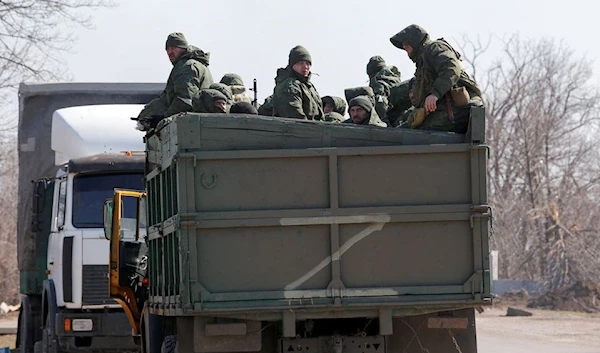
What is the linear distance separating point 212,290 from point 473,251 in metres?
1.85

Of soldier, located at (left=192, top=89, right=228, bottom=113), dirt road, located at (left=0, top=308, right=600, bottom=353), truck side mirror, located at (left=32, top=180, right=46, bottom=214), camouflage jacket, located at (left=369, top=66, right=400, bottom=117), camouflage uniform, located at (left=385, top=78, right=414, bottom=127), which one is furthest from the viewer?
dirt road, located at (left=0, top=308, right=600, bottom=353)

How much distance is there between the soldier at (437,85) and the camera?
32.5 ft

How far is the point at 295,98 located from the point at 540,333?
12123 millimetres

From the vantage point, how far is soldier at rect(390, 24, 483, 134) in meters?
9.91

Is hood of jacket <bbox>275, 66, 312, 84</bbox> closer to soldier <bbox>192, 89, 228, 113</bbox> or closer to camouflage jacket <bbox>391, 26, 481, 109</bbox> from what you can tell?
soldier <bbox>192, 89, 228, 113</bbox>

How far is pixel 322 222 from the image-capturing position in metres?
9.02

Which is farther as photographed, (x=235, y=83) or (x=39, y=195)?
(x=39, y=195)

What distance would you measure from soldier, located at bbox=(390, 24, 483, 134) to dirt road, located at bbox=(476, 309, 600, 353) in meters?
8.62

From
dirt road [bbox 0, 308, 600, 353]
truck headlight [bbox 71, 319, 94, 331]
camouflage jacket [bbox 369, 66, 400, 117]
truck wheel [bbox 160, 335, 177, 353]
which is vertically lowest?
dirt road [bbox 0, 308, 600, 353]

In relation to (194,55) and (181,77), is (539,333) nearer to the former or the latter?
(194,55)

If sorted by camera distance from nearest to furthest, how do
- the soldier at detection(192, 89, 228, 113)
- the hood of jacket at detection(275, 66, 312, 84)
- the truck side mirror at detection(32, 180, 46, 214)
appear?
1. the soldier at detection(192, 89, 228, 113)
2. the hood of jacket at detection(275, 66, 312, 84)
3. the truck side mirror at detection(32, 180, 46, 214)

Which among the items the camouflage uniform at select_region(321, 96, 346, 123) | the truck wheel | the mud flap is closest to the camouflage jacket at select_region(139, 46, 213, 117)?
the camouflage uniform at select_region(321, 96, 346, 123)

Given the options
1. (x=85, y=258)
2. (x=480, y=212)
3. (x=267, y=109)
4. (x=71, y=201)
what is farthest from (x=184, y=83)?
(x=480, y=212)

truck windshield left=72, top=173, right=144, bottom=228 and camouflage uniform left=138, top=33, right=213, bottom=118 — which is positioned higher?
camouflage uniform left=138, top=33, right=213, bottom=118
